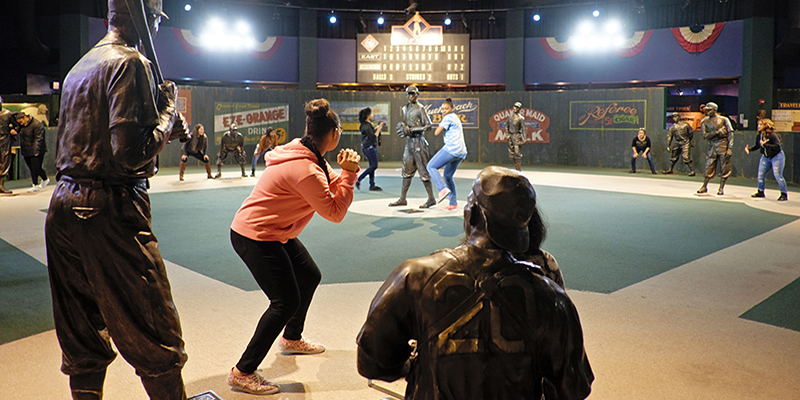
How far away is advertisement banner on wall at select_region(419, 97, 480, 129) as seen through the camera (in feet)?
79.4

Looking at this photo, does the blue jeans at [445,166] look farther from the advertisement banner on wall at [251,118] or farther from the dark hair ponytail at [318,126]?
the advertisement banner on wall at [251,118]

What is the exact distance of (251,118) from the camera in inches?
904

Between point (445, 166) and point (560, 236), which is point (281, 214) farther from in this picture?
point (445, 166)

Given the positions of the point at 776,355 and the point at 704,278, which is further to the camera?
the point at 704,278

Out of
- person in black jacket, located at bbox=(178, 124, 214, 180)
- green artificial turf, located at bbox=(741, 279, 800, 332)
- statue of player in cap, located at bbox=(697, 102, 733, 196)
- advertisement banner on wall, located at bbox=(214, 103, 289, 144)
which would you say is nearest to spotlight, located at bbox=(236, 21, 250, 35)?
advertisement banner on wall, located at bbox=(214, 103, 289, 144)

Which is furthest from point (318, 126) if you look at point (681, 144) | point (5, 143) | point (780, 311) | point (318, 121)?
point (681, 144)

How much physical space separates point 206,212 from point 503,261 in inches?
384

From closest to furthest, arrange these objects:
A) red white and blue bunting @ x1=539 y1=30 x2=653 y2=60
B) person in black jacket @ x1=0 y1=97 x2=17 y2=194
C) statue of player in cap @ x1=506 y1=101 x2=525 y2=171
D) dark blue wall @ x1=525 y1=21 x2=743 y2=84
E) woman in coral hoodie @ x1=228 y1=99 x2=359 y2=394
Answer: woman in coral hoodie @ x1=228 y1=99 x2=359 y2=394 < person in black jacket @ x1=0 y1=97 x2=17 y2=194 < statue of player in cap @ x1=506 y1=101 x2=525 y2=171 < dark blue wall @ x1=525 y1=21 x2=743 y2=84 < red white and blue bunting @ x1=539 y1=30 x2=653 y2=60

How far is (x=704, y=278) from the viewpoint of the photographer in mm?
6234

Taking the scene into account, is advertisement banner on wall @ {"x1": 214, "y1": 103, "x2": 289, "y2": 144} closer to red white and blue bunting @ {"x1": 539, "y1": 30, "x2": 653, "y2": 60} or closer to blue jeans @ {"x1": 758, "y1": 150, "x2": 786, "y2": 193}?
red white and blue bunting @ {"x1": 539, "y1": 30, "x2": 653, "y2": 60}

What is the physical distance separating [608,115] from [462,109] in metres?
5.59

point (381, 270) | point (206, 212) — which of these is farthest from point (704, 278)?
point (206, 212)

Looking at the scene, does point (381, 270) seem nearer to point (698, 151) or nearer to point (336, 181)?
point (336, 181)

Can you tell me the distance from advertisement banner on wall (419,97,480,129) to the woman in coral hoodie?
20.8 metres
